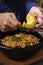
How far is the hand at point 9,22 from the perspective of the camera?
103cm

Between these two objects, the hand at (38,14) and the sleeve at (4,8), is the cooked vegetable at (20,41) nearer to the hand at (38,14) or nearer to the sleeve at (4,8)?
the hand at (38,14)

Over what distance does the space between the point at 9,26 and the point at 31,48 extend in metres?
0.21

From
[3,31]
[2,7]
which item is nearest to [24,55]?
[3,31]

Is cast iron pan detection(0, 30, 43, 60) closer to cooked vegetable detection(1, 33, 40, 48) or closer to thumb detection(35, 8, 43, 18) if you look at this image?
cooked vegetable detection(1, 33, 40, 48)

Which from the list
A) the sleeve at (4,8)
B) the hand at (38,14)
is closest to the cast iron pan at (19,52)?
the hand at (38,14)

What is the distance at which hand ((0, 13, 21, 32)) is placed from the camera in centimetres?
103

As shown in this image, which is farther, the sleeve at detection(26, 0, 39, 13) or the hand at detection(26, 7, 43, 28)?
the sleeve at detection(26, 0, 39, 13)

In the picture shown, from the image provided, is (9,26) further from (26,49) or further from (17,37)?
(26,49)

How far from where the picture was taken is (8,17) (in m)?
1.04

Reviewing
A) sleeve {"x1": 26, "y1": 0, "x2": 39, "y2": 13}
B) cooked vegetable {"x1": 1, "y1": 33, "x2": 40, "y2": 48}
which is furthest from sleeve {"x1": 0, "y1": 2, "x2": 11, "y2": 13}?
cooked vegetable {"x1": 1, "y1": 33, "x2": 40, "y2": 48}

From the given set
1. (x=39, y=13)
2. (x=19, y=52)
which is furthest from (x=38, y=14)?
(x=19, y=52)

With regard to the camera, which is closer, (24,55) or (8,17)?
(24,55)

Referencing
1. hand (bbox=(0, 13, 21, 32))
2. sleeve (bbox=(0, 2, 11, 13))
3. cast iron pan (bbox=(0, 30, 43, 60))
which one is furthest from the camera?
sleeve (bbox=(0, 2, 11, 13))

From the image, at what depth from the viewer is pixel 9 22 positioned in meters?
1.04
